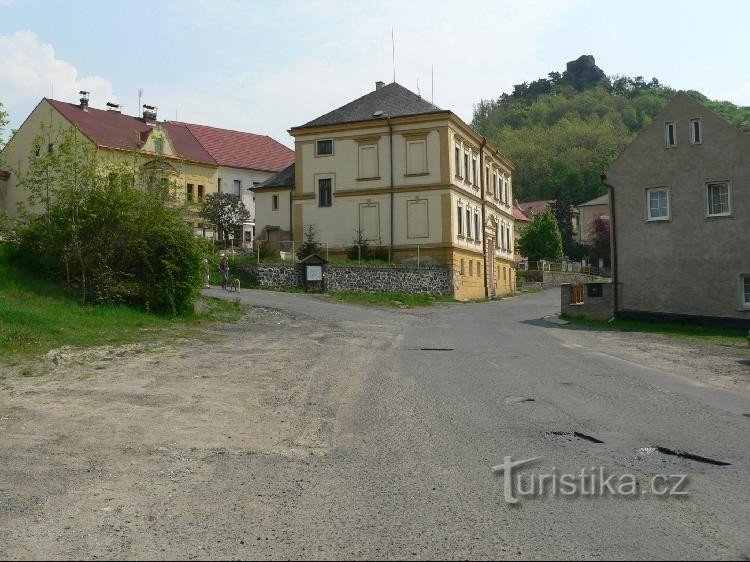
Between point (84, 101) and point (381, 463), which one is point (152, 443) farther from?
point (84, 101)

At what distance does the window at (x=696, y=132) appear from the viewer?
31.5 meters

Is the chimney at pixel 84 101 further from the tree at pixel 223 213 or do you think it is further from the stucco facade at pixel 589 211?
the stucco facade at pixel 589 211

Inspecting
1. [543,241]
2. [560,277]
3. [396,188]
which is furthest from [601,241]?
[396,188]

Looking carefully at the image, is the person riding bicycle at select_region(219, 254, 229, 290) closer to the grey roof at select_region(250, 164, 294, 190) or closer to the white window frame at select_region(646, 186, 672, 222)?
the grey roof at select_region(250, 164, 294, 190)

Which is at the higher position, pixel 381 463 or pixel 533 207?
pixel 533 207

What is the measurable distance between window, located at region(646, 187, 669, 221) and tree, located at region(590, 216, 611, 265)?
54.2m

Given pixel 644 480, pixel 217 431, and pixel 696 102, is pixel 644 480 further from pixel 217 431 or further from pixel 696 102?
pixel 696 102

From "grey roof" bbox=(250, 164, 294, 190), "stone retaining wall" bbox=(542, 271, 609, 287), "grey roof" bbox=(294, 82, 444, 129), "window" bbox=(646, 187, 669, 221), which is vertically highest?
"grey roof" bbox=(294, 82, 444, 129)

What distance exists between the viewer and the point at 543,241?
78.7m

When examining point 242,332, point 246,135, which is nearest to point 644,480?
point 242,332

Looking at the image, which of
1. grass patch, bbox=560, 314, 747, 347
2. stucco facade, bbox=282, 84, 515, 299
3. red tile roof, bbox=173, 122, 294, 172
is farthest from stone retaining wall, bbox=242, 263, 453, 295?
red tile roof, bbox=173, 122, 294, 172

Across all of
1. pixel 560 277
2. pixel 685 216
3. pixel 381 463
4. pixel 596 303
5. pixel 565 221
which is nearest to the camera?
pixel 381 463

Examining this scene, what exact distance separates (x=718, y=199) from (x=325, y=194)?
2555 cm

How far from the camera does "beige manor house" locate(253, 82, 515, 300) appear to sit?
155ft
